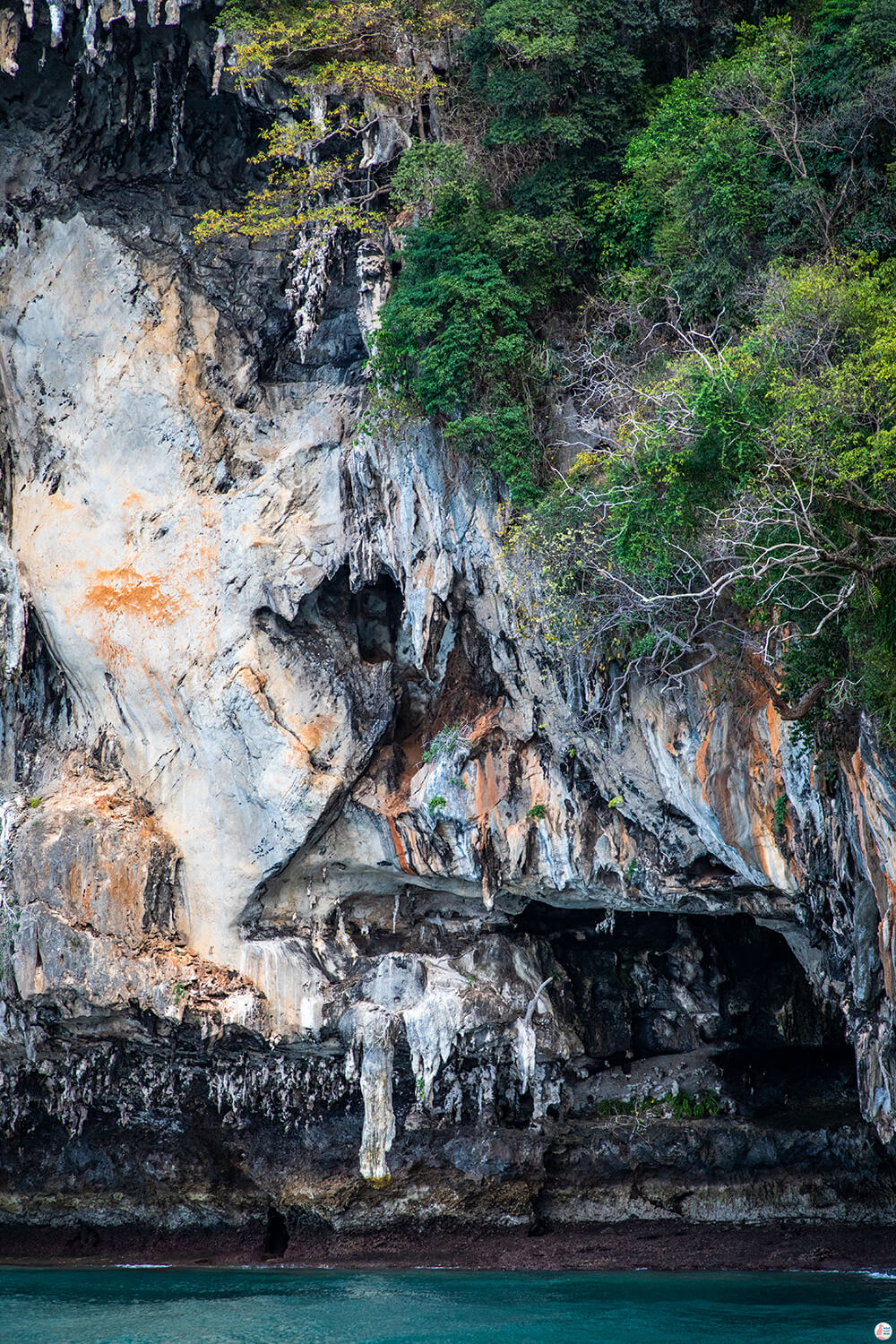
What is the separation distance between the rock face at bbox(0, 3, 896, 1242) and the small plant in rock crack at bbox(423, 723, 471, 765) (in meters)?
0.06

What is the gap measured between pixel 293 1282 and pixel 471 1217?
2.66 metres

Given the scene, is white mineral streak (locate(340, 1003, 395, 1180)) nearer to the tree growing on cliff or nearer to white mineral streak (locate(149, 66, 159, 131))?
the tree growing on cliff

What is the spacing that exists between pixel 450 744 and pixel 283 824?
8.21ft

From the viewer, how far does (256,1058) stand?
1770 cm

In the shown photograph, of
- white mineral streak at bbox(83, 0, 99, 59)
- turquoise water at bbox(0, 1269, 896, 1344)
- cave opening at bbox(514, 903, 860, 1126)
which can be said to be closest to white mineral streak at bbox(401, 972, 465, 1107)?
cave opening at bbox(514, 903, 860, 1126)

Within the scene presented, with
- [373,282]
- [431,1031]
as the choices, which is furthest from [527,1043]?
[373,282]

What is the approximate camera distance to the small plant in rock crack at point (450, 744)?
16.5m

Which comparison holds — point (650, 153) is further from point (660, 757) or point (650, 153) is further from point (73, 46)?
point (73, 46)

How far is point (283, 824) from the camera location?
1697 centimetres

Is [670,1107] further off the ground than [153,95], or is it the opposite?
[153,95]

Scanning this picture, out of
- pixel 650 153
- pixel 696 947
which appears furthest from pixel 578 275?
pixel 696 947

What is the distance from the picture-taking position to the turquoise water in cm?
1394

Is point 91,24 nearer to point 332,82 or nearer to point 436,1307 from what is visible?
point 332,82

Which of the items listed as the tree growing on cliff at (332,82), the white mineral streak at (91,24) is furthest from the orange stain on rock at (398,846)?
the white mineral streak at (91,24)
